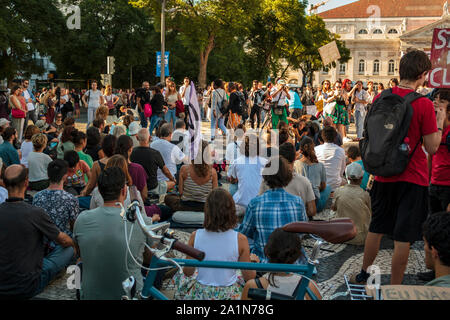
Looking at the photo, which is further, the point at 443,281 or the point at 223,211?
the point at 223,211

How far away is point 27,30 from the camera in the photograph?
119 feet

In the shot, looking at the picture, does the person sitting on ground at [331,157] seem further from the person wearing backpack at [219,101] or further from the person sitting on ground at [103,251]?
the person wearing backpack at [219,101]

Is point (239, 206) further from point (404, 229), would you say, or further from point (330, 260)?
point (404, 229)

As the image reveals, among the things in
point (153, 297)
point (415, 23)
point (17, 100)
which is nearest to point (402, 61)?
point (153, 297)

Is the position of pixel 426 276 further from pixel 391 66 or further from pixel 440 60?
pixel 391 66

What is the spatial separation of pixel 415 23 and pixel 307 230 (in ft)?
357

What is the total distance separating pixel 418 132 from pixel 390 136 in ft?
0.96

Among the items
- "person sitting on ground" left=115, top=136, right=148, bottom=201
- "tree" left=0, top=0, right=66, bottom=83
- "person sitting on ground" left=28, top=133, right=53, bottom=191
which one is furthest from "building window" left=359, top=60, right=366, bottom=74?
"person sitting on ground" left=115, top=136, right=148, bottom=201

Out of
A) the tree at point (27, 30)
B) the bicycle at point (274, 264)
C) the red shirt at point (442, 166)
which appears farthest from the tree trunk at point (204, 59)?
the bicycle at point (274, 264)

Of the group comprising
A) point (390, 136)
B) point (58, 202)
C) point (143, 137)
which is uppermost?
point (390, 136)

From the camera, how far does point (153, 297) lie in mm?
2820

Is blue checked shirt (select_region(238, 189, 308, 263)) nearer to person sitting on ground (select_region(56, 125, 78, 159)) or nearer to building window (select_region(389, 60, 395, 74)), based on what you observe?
person sitting on ground (select_region(56, 125, 78, 159))

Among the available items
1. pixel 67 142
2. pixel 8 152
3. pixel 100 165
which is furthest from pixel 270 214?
pixel 8 152

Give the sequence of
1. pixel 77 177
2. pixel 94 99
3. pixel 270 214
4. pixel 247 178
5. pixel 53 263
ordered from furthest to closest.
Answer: pixel 94 99 → pixel 77 177 → pixel 247 178 → pixel 53 263 → pixel 270 214
